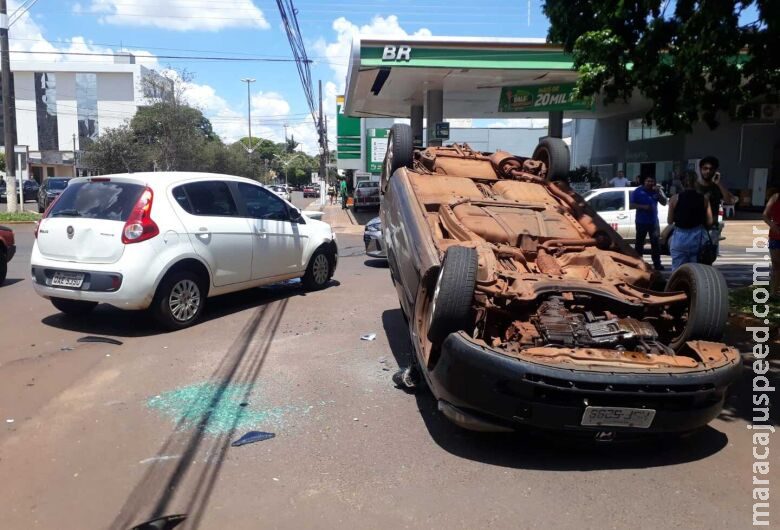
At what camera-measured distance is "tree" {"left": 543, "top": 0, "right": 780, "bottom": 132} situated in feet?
19.1

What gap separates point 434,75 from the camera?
18.4 metres

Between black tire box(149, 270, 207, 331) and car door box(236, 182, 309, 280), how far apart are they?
949 mm

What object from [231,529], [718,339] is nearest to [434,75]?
[718,339]

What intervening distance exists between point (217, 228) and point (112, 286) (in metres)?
1.35

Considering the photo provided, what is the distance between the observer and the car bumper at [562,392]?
3.23m

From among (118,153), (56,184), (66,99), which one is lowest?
(56,184)

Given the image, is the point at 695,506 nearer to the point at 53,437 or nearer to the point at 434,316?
the point at 434,316

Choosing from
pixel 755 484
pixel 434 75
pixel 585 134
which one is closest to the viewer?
pixel 755 484

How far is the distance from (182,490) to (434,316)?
5.67 ft

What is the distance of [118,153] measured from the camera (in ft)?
116

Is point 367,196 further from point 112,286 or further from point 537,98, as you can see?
point 112,286

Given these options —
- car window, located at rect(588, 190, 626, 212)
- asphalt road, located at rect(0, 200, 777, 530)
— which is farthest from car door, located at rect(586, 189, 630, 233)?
asphalt road, located at rect(0, 200, 777, 530)

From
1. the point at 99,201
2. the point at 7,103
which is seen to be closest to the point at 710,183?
the point at 99,201

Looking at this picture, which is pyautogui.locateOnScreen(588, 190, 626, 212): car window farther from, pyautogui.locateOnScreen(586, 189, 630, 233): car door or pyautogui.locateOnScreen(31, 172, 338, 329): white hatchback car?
pyautogui.locateOnScreen(31, 172, 338, 329): white hatchback car
